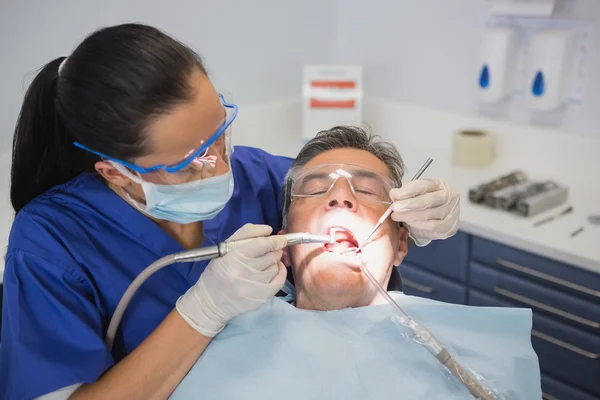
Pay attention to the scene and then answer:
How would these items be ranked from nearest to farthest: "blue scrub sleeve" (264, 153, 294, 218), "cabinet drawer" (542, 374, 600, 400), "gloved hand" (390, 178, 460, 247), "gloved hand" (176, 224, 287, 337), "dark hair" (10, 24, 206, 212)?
"dark hair" (10, 24, 206, 212) < "gloved hand" (176, 224, 287, 337) < "gloved hand" (390, 178, 460, 247) < "blue scrub sleeve" (264, 153, 294, 218) < "cabinet drawer" (542, 374, 600, 400)

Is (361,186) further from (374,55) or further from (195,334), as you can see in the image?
(374,55)

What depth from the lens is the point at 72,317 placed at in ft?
3.76

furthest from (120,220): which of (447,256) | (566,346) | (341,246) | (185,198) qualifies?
(566,346)

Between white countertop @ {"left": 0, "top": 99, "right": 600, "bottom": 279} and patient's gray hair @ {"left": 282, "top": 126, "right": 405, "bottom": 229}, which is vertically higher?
patient's gray hair @ {"left": 282, "top": 126, "right": 405, "bottom": 229}

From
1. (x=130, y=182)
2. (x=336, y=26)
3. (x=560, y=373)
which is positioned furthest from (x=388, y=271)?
(x=336, y=26)

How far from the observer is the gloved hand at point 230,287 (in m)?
1.21

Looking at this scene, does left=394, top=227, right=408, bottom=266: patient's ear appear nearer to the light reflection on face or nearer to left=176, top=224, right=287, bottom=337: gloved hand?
the light reflection on face

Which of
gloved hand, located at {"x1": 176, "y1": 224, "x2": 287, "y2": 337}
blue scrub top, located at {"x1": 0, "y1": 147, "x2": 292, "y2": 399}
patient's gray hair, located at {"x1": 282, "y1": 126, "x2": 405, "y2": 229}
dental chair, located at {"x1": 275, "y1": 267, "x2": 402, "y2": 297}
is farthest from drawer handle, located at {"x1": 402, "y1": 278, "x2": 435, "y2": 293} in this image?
gloved hand, located at {"x1": 176, "y1": 224, "x2": 287, "y2": 337}

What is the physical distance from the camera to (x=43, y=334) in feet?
3.73

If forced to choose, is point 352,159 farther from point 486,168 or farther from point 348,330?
point 486,168

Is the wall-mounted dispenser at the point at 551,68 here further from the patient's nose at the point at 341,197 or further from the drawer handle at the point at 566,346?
the patient's nose at the point at 341,197

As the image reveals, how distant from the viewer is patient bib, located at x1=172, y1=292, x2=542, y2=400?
1.26 meters

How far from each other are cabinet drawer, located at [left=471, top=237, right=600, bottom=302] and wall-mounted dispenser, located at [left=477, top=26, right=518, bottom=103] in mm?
665

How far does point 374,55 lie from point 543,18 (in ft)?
2.82
